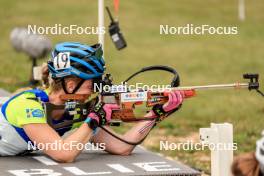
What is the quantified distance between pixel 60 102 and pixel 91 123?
0.39 m

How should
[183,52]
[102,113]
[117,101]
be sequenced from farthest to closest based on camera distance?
[183,52]
[117,101]
[102,113]

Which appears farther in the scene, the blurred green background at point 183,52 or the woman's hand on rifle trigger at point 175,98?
the blurred green background at point 183,52

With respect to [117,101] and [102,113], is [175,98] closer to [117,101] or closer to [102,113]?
[117,101]

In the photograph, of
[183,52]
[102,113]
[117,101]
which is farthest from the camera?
[183,52]

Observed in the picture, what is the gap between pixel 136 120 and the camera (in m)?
8.86

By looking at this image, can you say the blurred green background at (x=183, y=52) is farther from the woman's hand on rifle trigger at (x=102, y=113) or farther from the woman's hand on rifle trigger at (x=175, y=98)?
the woman's hand on rifle trigger at (x=102, y=113)

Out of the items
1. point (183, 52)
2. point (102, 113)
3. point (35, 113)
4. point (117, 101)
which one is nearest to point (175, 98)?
point (117, 101)

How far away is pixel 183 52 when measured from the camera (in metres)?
25.5

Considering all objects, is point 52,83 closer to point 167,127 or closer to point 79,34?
point 167,127

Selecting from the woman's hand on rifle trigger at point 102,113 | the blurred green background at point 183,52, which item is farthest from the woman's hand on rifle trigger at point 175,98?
the blurred green background at point 183,52

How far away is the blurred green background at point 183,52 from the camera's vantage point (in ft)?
49.5

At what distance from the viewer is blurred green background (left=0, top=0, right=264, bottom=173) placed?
49.5 feet

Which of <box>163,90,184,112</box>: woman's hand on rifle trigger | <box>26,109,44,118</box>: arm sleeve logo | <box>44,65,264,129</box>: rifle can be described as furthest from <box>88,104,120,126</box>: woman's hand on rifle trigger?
<box>163,90,184,112</box>: woman's hand on rifle trigger

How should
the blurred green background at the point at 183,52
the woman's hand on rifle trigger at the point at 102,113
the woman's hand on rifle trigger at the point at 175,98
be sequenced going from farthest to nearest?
1. the blurred green background at the point at 183,52
2. the woman's hand on rifle trigger at the point at 175,98
3. the woman's hand on rifle trigger at the point at 102,113
